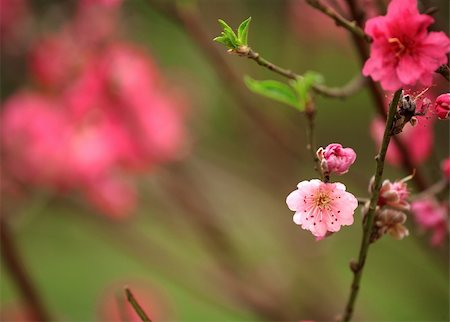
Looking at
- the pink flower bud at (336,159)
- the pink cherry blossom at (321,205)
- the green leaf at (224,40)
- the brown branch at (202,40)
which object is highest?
the brown branch at (202,40)

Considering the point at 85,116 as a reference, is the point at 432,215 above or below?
below

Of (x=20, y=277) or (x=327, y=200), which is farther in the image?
(x=20, y=277)

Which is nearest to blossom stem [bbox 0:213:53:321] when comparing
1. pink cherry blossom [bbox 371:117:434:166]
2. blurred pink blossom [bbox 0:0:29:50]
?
→ blurred pink blossom [bbox 0:0:29:50]

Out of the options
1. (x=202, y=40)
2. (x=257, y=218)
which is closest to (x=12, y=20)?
(x=202, y=40)

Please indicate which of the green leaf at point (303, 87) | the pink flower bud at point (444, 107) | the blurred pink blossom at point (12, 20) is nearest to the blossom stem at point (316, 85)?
the green leaf at point (303, 87)

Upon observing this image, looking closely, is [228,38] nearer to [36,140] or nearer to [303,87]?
[303,87]

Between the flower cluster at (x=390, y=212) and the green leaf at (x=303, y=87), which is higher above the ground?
the green leaf at (x=303, y=87)

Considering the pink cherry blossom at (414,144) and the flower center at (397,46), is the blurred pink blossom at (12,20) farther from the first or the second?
the flower center at (397,46)
